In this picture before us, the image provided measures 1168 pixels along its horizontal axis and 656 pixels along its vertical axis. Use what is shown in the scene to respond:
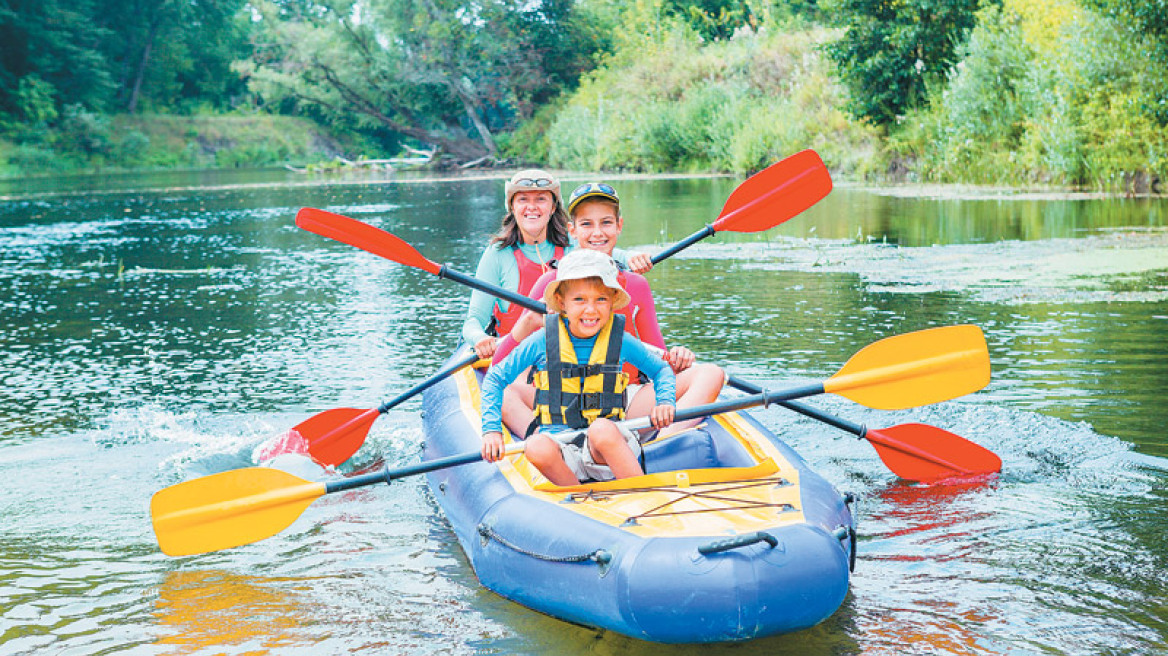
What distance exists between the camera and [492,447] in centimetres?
336

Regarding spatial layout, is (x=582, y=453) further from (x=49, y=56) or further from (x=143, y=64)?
(x=143, y=64)

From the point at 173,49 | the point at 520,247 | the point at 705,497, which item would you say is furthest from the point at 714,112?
the point at 173,49

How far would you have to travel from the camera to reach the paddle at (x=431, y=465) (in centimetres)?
360

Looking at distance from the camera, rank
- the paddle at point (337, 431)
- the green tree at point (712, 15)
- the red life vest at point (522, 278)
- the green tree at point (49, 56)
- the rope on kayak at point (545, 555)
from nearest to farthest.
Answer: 1. the rope on kayak at point (545, 555)
2. the red life vest at point (522, 278)
3. the paddle at point (337, 431)
4. the green tree at point (712, 15)
5. the green tree at point (49, 56)

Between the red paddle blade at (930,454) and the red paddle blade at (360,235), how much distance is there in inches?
72.3

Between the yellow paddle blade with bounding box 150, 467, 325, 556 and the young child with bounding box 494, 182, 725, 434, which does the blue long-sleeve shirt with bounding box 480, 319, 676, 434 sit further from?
the yellow paddle blade with bounding box 150, 467, 325, 556

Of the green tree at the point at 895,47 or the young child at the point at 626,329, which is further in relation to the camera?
the green tree at the point at 895,47

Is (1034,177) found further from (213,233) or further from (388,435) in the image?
(388,435)

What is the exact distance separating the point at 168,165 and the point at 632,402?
36587mm

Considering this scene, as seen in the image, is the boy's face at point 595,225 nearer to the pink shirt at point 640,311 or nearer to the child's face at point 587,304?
the pink shirt at point 640,311

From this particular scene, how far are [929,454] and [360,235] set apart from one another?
2328 millimetres

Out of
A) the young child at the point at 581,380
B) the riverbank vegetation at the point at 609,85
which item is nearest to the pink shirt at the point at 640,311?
the young child at the point at 581,380

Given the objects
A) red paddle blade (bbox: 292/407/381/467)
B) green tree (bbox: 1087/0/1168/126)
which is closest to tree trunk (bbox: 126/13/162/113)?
green tree (bbox: 1087/0/1168/126)

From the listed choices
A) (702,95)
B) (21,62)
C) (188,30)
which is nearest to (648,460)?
(702,95)
